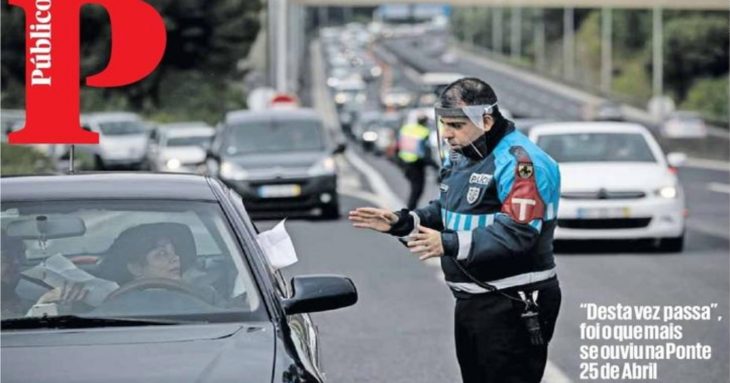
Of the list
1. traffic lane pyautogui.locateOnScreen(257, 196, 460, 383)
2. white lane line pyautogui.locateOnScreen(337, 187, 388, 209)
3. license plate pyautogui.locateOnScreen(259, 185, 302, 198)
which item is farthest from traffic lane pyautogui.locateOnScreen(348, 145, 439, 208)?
traffic lane pyautogui.locateOnScreen(257, 196, 460, 383)

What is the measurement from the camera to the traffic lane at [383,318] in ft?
36.1

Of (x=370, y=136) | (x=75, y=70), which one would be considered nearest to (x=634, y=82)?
(x=370, y=136)

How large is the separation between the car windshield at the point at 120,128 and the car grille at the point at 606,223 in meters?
31.5

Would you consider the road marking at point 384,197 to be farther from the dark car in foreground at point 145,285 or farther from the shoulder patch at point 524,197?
the shoulder patch at point 524,197

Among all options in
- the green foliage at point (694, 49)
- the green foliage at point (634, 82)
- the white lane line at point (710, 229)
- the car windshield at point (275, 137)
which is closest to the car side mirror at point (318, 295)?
the white lane line at point (710, 229)

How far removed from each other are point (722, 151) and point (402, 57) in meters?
46.4

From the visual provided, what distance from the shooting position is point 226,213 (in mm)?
6770

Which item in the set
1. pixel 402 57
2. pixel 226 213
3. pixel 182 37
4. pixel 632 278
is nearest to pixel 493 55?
pixel 402 57

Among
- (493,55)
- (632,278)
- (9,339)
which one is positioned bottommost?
(493,55)

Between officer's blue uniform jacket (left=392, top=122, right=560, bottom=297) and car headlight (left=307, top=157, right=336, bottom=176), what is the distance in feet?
63.5

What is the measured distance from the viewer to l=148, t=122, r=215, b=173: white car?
1688 inches

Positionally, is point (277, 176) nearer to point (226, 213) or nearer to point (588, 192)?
point (588, 192)

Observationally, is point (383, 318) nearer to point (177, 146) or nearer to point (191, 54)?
point (177, 146)

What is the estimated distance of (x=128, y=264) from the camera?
21.9 feet
